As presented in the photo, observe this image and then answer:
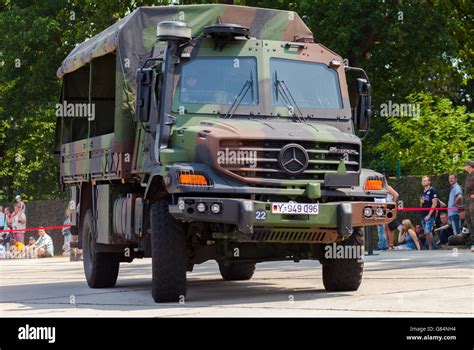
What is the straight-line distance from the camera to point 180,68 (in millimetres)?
13398

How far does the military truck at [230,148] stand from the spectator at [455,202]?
11.0 metres

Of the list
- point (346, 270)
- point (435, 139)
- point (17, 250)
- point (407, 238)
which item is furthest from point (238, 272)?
point (17, 250)

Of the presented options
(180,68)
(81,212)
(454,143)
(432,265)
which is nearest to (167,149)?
(180,68)

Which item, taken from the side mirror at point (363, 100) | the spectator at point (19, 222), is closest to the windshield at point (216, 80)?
the side mirror at point (363, 100)

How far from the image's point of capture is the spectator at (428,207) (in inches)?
1015

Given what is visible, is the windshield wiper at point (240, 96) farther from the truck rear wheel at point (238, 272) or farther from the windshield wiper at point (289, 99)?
the truck rear wheel at point (238, 272)

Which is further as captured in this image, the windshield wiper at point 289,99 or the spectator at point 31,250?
the spectator at point 31,250

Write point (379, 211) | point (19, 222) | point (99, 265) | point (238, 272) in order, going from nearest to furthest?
1. point (379, 211)
2. point (99, 265)
3. point (238, 272)
4. point (19, 222)

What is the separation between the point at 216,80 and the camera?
13.4m

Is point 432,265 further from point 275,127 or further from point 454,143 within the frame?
point 454,143

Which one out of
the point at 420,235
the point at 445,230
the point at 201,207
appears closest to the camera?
the point at 201,207

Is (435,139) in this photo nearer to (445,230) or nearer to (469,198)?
(445,230)

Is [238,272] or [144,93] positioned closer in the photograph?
[144,93]

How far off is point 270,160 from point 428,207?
45.8ft
